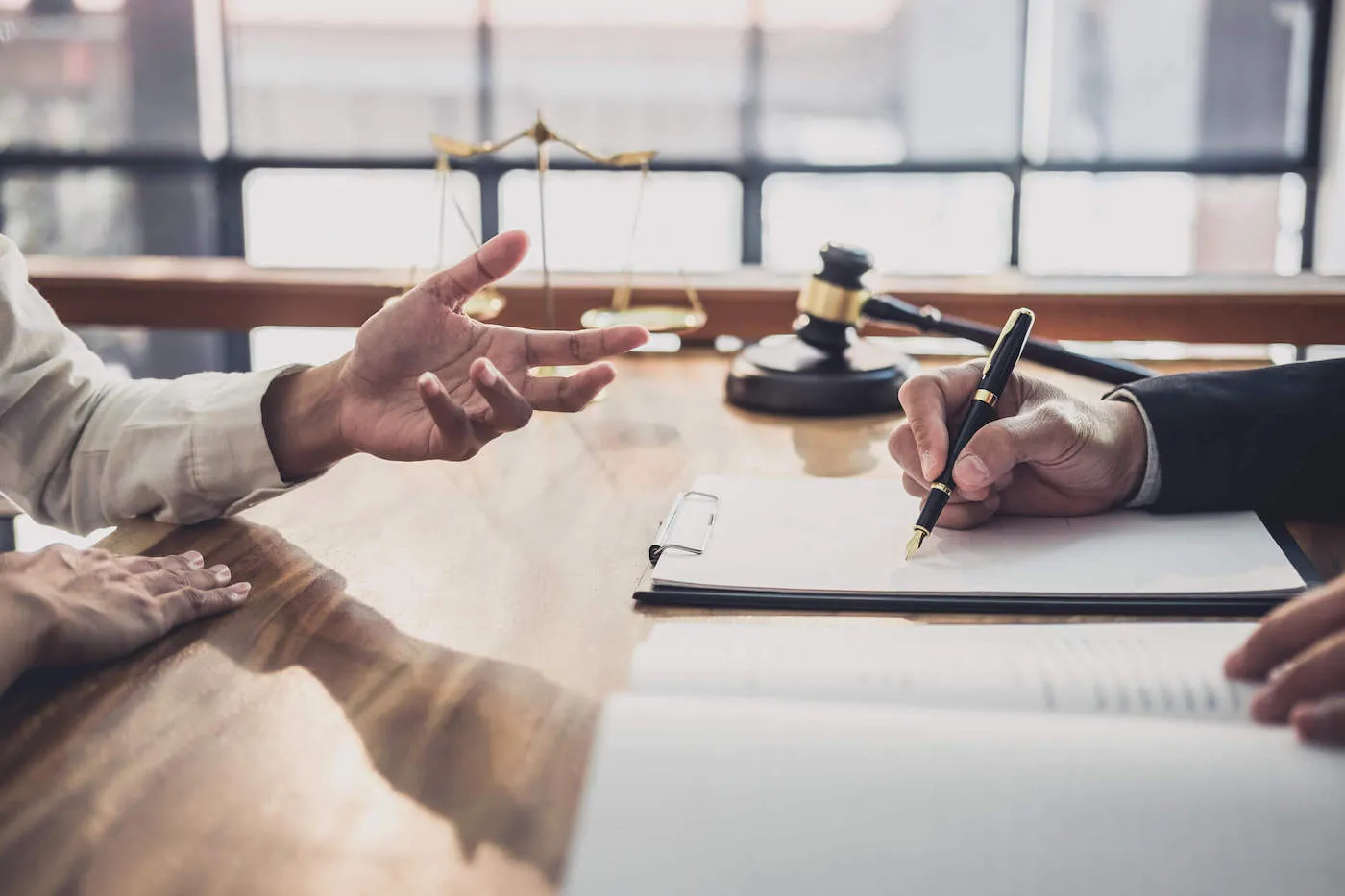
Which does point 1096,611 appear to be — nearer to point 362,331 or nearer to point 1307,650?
point 1307,650

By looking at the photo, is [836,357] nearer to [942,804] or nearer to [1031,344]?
[1031,344]

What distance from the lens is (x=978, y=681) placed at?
1.87ft

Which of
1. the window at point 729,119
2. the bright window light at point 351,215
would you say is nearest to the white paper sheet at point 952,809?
the window at point 729,119

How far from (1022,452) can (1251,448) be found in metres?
0.21

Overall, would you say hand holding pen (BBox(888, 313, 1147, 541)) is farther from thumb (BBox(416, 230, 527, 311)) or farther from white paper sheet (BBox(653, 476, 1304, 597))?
thumb (BBox(416, 230, 527, 311))

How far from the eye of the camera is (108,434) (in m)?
1.04

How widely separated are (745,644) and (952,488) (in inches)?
11.2

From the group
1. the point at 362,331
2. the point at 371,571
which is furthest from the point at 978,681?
the point at 362,331

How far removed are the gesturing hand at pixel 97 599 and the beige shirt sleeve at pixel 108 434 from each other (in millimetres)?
177

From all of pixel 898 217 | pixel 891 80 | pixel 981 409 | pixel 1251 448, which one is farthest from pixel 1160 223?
pixel 981 409

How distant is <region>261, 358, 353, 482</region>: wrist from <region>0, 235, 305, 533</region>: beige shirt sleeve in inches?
0.7

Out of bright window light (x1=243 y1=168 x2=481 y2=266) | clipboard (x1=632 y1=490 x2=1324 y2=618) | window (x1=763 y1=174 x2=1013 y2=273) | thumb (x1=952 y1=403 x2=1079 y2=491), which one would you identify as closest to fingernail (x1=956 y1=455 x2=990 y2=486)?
thumb (x1=952 y1=403 x2=1079 y2=491)

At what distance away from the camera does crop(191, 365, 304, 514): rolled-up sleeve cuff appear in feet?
3.16

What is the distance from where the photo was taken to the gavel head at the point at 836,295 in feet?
4.51
